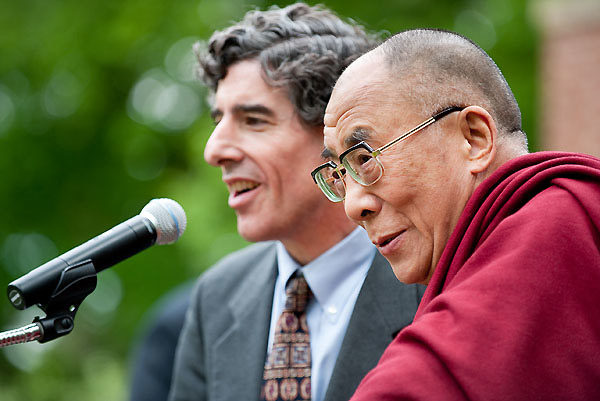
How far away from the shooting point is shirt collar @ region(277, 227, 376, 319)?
126 inches

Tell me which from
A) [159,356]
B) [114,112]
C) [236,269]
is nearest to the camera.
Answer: [236,269]

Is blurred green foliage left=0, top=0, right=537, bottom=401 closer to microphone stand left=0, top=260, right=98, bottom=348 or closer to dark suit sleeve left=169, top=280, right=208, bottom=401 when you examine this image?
dark suit sleeve left=169, top=280, right=208, bottom=401

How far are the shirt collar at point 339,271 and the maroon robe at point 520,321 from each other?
4.57 feet

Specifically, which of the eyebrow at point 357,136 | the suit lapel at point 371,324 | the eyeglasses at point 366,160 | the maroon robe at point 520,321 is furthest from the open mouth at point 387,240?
the suit lapel at point 371,324

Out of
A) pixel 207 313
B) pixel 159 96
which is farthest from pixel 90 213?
pixel 207 313

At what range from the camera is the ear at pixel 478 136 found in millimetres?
2123

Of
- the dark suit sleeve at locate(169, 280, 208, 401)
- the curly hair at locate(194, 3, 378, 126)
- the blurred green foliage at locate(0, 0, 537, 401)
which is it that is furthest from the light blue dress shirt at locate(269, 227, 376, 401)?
the blurred green foliage at locate(0, 0, 537, 401)

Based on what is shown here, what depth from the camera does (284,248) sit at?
11.4 ft

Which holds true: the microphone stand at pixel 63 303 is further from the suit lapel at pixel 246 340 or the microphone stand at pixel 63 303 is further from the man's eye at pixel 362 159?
the suit lapel at pixel 246 340

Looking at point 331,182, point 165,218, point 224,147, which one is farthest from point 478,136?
point 224,147

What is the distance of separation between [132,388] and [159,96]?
5771 millimetres

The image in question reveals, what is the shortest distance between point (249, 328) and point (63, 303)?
1.27 meters

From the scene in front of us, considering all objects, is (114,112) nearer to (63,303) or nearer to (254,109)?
(254,109)

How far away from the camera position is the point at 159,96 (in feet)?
34.8
